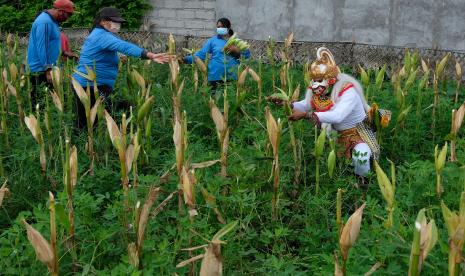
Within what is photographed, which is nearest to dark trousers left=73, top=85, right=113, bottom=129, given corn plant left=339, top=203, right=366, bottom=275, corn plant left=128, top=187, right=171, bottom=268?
corn plant left=128, top=187, right=171, bottom=268

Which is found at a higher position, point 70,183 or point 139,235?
point 70,183

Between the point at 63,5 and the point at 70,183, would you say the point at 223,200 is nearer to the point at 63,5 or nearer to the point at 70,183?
the point at 70,183

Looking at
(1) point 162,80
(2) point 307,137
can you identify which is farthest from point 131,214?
(1) point 162,80

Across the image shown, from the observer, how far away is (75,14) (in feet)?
32.9

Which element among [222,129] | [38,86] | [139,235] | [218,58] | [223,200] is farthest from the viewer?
[218,58]

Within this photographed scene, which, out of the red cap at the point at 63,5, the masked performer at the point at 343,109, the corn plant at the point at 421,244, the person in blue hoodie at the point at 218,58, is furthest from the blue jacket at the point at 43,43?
the corn plant at the point at 421,244

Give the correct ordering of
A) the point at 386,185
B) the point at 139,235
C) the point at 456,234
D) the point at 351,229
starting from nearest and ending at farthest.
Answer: the point at 456,234 → the point at 351,229 → the point at 139,235 → the point at 386,185

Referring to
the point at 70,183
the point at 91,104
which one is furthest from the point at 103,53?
the point at 70,183

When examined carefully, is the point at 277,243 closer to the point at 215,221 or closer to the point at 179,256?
the point at 215,221

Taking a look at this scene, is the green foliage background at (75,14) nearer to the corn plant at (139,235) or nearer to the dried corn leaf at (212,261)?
the corn plant at (139,235)

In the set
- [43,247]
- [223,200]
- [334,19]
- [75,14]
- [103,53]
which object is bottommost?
[223,200]

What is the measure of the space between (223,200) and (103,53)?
2278mm

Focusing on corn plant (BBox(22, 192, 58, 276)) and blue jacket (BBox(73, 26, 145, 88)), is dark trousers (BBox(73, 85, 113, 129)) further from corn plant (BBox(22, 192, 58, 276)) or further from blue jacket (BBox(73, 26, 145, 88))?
corn plant (BBox(22, 192, 58, 276))

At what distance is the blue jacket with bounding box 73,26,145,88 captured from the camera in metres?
4.81
